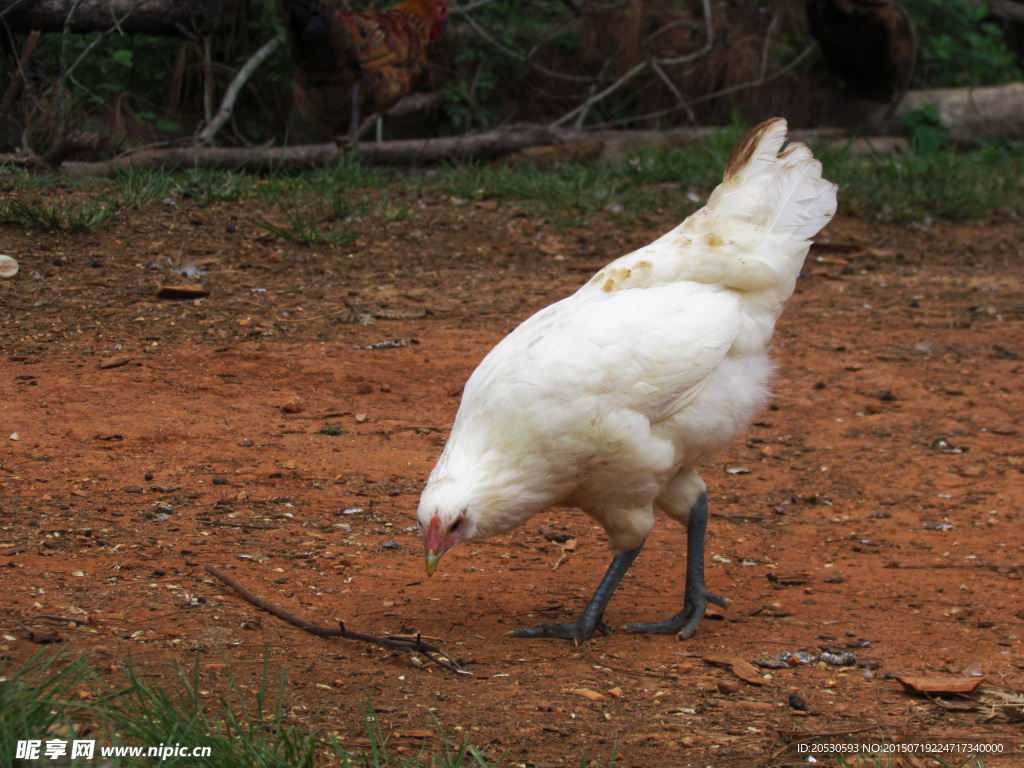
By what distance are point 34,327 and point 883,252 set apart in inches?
236

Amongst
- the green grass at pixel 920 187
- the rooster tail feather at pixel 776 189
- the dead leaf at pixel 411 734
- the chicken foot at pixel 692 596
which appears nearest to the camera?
the dead leaf at pixel 411 734

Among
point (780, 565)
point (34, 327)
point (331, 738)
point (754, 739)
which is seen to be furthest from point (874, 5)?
point (331, 738)

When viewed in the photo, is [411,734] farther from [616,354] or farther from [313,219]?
[313,219]

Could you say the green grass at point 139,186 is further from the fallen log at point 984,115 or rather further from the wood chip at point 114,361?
the fallen log at point 984,115

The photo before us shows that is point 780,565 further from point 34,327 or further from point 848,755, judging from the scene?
point 34,327

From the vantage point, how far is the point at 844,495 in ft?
14.5

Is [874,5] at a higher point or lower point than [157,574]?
higher

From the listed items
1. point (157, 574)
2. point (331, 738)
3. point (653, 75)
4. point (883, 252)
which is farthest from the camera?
point (653, 75)

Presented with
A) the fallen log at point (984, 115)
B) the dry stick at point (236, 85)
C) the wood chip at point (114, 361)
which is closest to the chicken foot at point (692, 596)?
the wood chip at point (114, 361)

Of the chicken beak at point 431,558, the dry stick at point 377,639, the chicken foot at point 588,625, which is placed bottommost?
the chicken foot at point 588,625

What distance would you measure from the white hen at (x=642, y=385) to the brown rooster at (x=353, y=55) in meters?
4.81

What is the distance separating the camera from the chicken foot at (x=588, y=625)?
319 centimetres

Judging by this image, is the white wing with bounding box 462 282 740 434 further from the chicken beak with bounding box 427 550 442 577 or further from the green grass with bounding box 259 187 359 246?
the green grass with bounding box 259 187 359 246

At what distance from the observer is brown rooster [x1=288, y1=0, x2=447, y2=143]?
7.57m
